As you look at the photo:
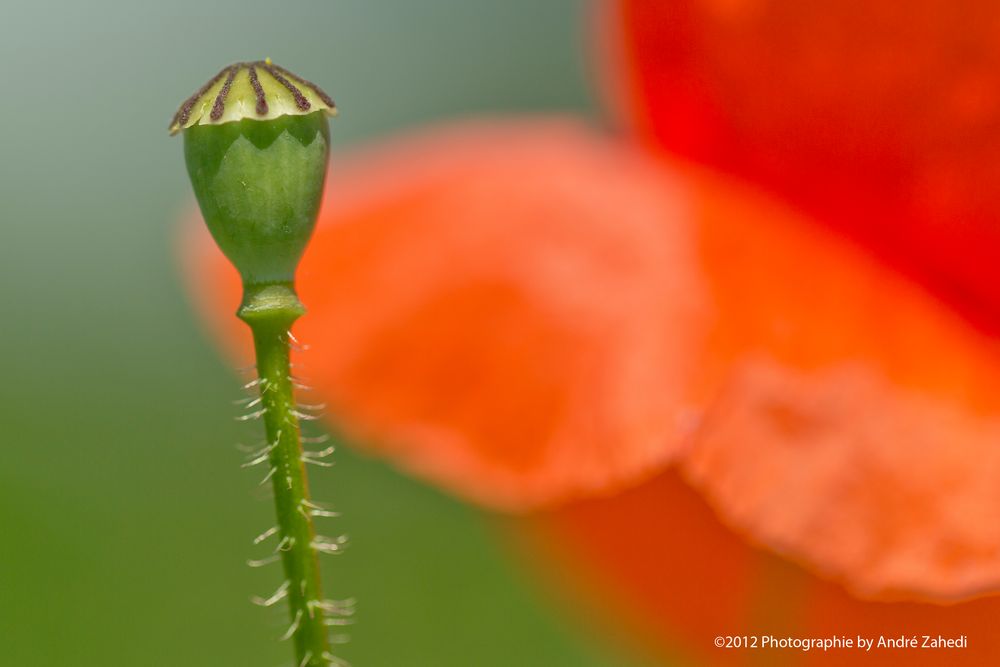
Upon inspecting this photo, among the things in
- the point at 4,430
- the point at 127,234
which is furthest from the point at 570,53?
the point at 4,430

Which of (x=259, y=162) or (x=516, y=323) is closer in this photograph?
(x=259, y=162)

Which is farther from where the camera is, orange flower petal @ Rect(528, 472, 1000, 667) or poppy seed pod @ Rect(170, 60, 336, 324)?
orange flower petal @ Rect(528, 472, 1000, 667)

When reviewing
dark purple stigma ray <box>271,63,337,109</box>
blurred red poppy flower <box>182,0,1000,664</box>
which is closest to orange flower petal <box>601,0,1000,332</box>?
blurred red poppy flower <box>182,0,1000,664</box>

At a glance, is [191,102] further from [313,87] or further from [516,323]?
[516,323]

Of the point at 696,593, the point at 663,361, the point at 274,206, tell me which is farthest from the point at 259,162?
the point at 696,593

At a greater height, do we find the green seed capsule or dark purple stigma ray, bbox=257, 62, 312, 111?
dark purple stigma ray, bbox=257, 62, 312, 111

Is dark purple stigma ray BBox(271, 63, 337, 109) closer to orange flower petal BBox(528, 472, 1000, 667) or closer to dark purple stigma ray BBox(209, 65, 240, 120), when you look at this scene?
dark purple stigma ray BBox(209, 65, 240, 120)

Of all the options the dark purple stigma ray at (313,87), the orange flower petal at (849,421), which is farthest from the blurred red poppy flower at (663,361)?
the dark purple stigma ray at (313,87)
